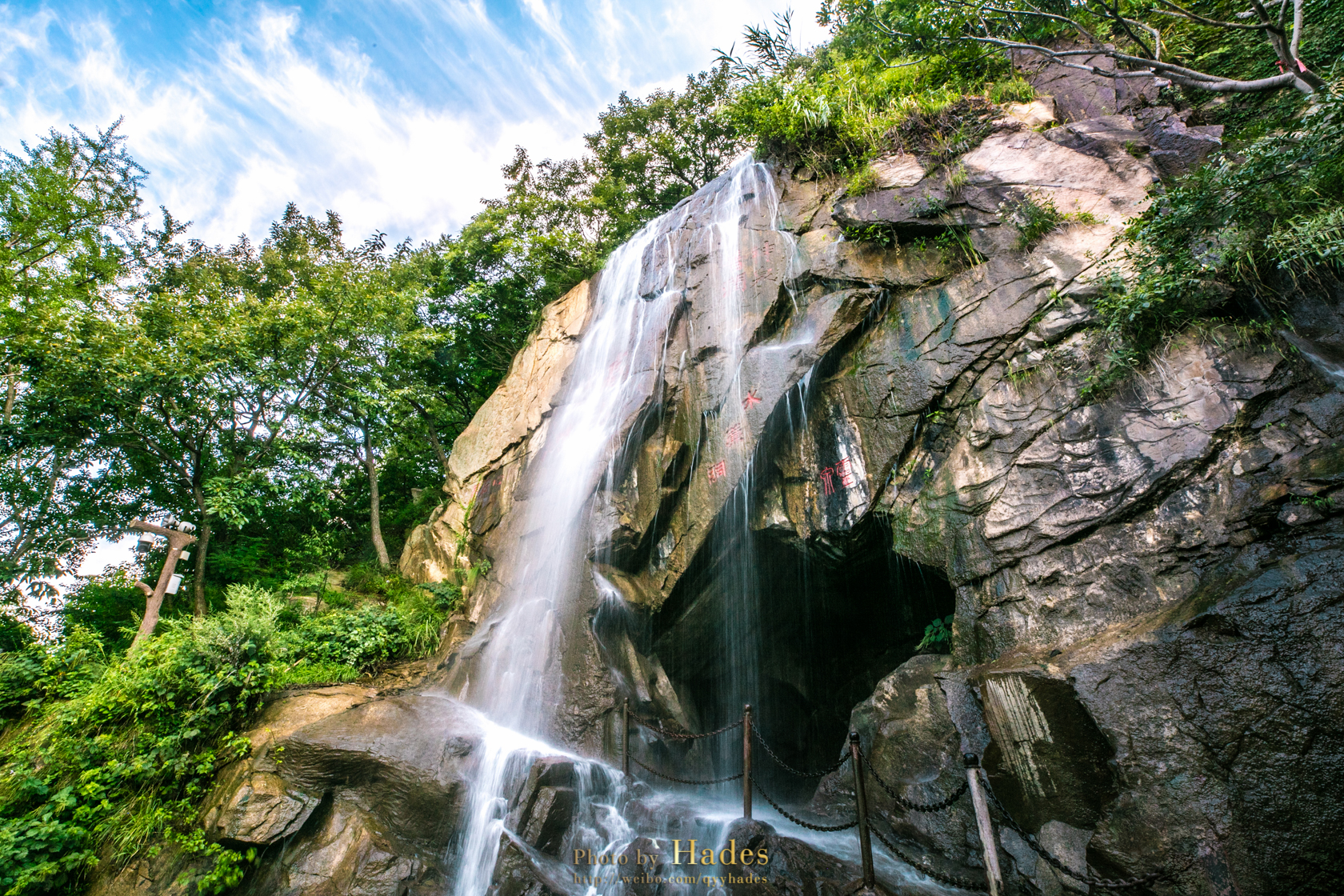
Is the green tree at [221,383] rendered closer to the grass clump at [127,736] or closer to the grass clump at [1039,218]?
the grass clump at [127,736]

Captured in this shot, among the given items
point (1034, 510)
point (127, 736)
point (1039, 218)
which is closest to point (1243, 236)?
point (1039, 218)

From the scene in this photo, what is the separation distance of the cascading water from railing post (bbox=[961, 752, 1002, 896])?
3.94 m

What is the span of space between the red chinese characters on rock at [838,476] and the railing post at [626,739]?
3.92 meters

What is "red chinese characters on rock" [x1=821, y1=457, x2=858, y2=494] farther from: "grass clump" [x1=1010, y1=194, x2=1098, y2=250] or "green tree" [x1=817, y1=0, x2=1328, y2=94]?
"green tree" [x1=817, y1=0, x2=1328, y2=94]

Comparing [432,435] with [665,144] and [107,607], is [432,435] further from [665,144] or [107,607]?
[665,144]

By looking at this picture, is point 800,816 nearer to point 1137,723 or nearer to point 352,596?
point 1137,723

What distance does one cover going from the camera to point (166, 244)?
1545 cm

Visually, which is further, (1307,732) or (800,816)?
(800,816)

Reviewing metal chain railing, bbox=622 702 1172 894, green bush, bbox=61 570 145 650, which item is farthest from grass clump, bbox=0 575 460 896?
metal chain railing, bbox=622 702 1172 894

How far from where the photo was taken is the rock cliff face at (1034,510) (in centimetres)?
354

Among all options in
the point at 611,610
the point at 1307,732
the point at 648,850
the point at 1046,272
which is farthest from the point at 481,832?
the point at 1046,272

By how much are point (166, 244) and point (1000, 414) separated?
68.0 feet

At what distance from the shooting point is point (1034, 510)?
5227 mm

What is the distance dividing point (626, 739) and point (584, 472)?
401cm
